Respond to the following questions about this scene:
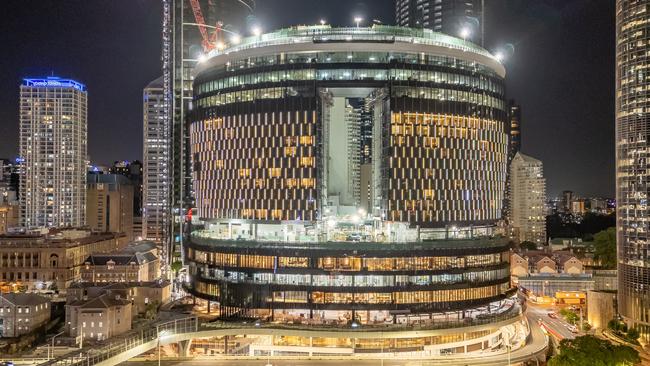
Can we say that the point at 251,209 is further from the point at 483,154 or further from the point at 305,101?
the point at 483,154

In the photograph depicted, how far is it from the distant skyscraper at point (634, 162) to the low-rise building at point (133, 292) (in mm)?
110179

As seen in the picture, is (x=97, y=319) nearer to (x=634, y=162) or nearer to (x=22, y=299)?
(x=22, y=299)

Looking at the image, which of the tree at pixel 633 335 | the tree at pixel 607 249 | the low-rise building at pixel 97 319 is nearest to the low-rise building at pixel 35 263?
the low-rise building at pixel 97 319

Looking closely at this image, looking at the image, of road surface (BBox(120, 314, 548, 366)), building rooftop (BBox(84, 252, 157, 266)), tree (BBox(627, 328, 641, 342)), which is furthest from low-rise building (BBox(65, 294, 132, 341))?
tree (BBox(627, 328, 641, 342))

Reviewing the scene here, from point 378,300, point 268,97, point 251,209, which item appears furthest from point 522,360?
point 268,97

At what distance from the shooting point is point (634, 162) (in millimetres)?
130750

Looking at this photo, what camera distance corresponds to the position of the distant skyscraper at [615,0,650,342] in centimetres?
12594

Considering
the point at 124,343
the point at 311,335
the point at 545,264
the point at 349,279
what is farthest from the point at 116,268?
the point at 545,264

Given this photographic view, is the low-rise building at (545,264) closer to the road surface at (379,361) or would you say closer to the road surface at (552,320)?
the road surface at (552,320)

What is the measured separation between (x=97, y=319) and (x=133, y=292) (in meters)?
30.9

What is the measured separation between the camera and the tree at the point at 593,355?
89.6 m

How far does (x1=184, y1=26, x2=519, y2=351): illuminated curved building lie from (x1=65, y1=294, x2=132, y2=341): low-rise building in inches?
921

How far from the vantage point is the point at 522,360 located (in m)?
106

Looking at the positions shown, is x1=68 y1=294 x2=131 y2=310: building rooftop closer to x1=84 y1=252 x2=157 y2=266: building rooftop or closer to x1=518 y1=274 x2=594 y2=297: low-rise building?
x1=84 y1=252 x2=157 y2=266: building rooftop
